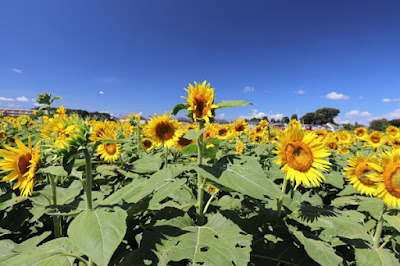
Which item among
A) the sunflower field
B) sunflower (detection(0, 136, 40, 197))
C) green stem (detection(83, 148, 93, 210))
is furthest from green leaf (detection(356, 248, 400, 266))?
sunflower (detection(0, 136, 40, 197))

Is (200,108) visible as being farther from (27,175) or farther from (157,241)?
(27,175)

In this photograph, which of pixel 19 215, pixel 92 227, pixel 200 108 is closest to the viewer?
pixel 92 227

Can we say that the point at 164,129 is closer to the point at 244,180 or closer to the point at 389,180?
the point at 244,180

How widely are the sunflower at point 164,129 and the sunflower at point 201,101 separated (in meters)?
0.97

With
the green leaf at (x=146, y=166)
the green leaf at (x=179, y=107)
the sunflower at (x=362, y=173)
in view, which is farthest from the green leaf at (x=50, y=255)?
the sunflower at (x=362, y=173)

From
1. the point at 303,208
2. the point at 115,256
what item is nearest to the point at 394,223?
the point at 303,208

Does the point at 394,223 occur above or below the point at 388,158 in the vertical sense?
below

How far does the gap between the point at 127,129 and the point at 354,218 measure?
7583 millimetres

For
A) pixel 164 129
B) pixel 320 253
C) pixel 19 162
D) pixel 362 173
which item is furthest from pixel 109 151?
pixel 362 173

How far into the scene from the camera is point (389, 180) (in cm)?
201

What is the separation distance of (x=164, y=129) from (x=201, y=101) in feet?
3.69

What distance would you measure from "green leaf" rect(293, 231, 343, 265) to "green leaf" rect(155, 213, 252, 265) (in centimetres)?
53

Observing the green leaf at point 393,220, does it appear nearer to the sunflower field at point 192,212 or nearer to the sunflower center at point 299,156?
the sunflower field at point 192,212

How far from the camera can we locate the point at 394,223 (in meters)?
1.82
